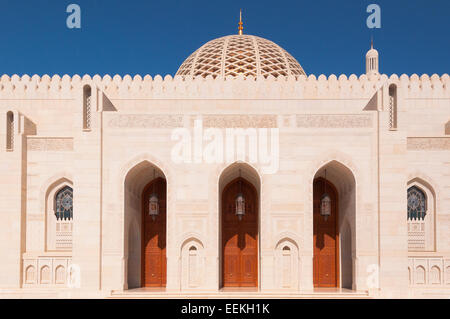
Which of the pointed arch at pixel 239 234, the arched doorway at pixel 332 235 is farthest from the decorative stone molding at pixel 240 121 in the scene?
the arched doorway at pixel 332 235

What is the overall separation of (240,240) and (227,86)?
4.20 m

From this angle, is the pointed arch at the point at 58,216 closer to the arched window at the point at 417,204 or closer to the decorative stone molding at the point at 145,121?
the decorative stone molding at the point at 145,121

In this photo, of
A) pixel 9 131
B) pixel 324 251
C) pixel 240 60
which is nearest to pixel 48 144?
pixel 9 131

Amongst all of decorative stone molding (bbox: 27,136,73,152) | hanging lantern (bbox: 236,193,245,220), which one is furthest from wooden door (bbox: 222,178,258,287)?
decorative stone molding (bbox: 27,136,73,152)

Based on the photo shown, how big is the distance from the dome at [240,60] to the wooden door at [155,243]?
460 cm

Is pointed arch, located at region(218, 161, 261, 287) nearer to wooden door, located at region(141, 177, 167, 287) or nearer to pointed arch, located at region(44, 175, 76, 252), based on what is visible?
wooden door, located at region(141, 177, 167, 287)

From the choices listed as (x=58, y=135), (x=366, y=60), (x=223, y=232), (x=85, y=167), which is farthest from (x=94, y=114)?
(x=366, y=60)

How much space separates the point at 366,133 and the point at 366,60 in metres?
7.56

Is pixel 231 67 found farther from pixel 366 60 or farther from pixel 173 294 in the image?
pixel 173 294

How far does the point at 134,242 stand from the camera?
658 inches

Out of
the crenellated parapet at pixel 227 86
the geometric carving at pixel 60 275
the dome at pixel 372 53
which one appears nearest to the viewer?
the geometric carving at pixel 60 275

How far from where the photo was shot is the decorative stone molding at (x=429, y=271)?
16297 millimetres

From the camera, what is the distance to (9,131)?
1706 cm

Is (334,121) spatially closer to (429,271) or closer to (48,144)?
(429,271)
